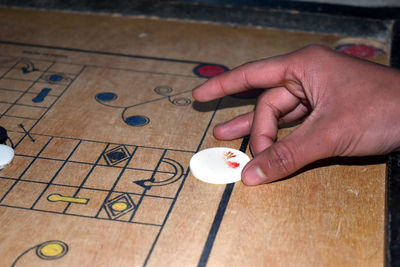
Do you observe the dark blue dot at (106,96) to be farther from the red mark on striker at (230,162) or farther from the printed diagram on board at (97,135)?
the red mark on striker at (230,162)

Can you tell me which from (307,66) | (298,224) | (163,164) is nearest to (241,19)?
(307,66)

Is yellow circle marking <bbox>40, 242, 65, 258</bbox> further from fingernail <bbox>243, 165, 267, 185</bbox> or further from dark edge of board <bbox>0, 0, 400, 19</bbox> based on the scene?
dark edge of board <bbox>0, 0, 400, 19</bbox>

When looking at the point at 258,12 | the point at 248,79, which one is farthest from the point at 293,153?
the point at 258,12

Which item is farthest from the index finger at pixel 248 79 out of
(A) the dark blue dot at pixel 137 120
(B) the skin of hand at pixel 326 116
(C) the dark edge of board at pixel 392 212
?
(C) the dark edge of board at pixel 392 212

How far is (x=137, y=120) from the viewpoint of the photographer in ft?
5.24

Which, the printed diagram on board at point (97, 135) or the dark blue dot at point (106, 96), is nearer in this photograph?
the printed diagram on board at point (97, 135)

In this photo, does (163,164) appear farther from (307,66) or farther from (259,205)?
(307,66)

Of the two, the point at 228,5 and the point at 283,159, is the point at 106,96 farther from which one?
the point at 228,5

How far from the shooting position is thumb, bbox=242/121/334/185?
125 centimetres

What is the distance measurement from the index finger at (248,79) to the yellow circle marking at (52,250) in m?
0.65

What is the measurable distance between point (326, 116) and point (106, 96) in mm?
776

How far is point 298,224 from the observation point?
1.20m

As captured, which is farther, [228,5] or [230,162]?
[228,5]

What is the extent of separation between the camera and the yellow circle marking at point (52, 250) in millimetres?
1090
